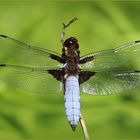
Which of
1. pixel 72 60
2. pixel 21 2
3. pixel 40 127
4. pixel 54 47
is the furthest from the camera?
pixel 21 2

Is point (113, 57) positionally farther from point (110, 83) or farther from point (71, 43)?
point (71, 43)

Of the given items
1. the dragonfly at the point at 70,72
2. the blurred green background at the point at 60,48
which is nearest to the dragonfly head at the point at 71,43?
the dragonfly at the point at 70,72

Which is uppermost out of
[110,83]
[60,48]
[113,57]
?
[60,48]

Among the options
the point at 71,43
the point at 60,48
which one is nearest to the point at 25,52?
the point at 71,43

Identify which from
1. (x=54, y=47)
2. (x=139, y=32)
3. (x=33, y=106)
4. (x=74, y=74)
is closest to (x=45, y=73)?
(x=74, y=74)

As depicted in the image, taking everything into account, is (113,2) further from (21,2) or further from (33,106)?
(33,106)

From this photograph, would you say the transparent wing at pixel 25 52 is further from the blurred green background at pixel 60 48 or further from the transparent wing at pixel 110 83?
the blurred green background at pixel 60 48
